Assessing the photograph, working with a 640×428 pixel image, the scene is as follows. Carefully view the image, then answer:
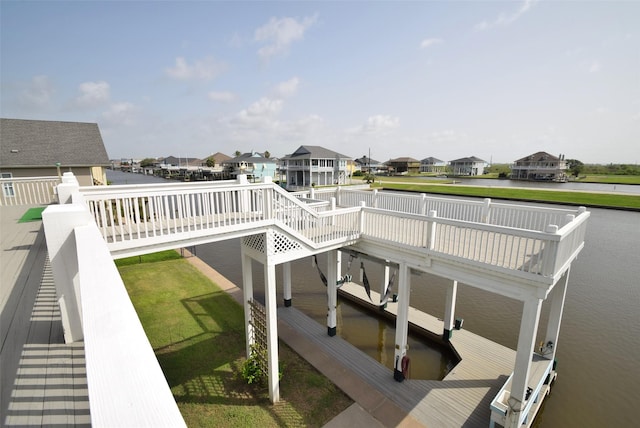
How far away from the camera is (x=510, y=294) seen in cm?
597

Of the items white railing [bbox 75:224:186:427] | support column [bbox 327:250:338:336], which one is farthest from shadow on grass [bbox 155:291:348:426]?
white railing [bbox 75:224:186:427]

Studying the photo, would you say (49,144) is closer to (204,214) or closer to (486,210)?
(204,214)

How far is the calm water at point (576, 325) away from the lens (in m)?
7.55

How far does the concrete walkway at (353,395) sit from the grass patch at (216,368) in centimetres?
19

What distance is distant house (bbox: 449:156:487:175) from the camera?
83.0 meters

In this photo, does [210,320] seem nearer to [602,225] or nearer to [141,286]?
[141,286]

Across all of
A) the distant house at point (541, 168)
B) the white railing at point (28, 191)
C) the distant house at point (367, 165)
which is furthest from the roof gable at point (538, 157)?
the white railing at point (28, 191)

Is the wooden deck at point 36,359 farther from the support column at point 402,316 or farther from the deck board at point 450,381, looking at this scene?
the deck board at point 450,381

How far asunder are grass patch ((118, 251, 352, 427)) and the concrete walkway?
0.19 m

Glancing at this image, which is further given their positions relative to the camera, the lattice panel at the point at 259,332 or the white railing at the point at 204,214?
the lattice panel at the point at 259,332

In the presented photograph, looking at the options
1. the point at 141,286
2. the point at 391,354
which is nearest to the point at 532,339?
the point at 391,354

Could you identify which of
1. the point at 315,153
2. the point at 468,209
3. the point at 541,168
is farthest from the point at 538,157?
the point at 468,209

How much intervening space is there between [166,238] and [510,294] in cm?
678

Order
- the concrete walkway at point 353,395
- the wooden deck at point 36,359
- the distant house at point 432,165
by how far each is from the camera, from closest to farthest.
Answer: the wooden deck at point 36,359 → the concrete walkway at point 353,395 → the distant house at point 432,165
